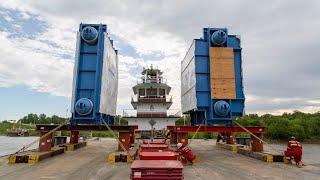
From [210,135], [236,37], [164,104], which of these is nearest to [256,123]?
[210,135]

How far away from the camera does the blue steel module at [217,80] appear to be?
16.0 metres

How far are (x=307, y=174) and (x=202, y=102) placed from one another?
7171 mm

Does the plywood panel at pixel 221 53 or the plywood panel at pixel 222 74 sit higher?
the plywood panel at pixel 221 53

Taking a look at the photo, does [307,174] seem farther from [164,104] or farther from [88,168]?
[164,104]

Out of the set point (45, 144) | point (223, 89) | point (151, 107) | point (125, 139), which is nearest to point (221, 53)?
point (223, 89)

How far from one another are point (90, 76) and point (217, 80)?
7586 mm

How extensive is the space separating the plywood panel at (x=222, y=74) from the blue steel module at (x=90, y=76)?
21.6 feet

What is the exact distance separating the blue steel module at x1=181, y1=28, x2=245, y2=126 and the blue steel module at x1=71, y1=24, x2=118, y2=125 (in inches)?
219

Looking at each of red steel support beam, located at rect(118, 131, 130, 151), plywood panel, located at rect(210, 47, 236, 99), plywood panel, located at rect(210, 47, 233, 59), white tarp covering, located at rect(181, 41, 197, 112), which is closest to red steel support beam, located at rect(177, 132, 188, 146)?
white tarp covering, located at rect(181, 41, 197, 112)

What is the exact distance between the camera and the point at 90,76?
15.7 metres

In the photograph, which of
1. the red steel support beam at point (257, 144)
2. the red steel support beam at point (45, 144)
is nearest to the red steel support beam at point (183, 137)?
the red steel support beam at point (257, 144)

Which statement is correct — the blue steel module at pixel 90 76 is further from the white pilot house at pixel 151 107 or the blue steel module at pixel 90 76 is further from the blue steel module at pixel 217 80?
the white pilot house at pixel 151 107

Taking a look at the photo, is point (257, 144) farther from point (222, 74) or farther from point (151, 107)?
point (151, 107)

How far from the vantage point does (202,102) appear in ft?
53.1
